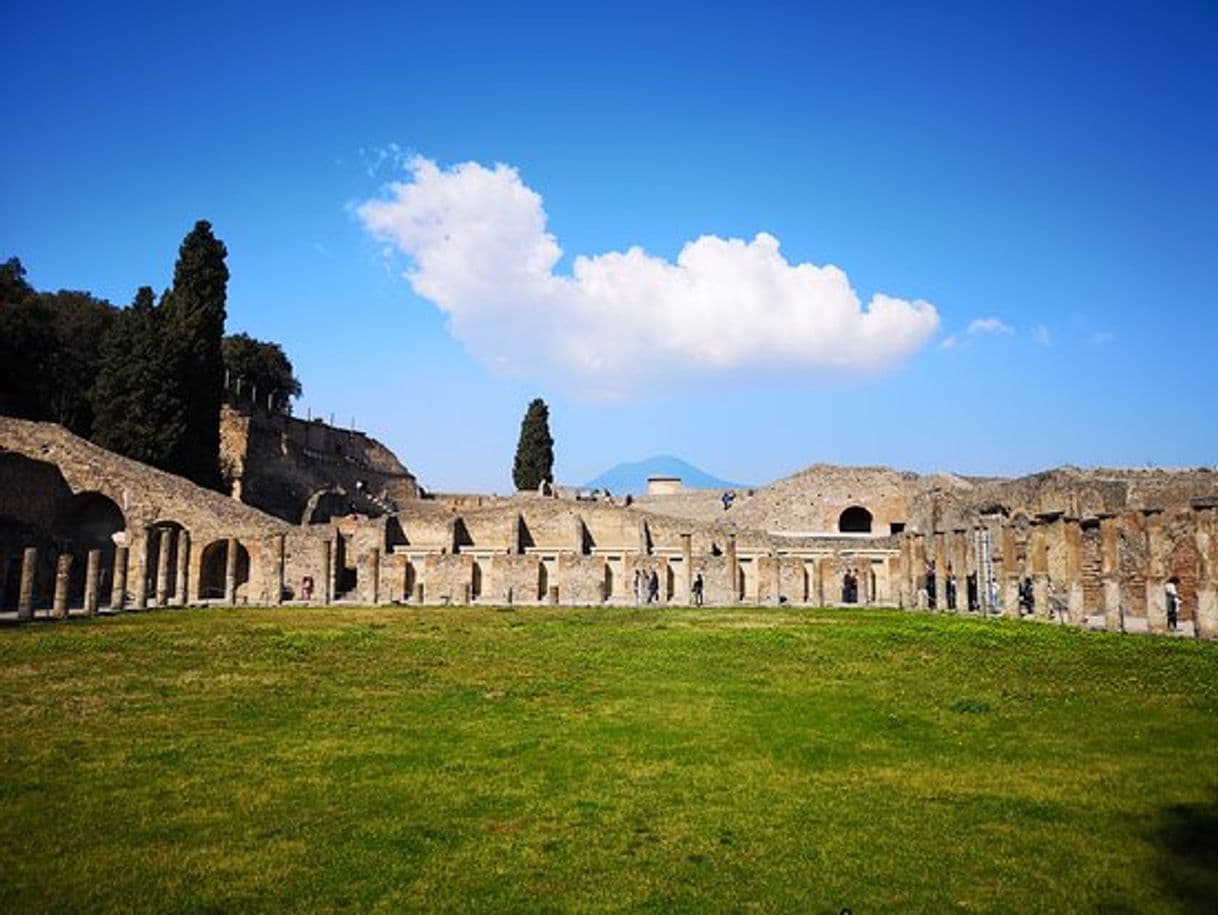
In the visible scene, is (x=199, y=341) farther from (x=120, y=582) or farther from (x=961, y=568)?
(x=961, y=568)

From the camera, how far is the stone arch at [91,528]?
32.6 meters

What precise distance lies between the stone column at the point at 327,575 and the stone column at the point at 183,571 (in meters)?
4.17

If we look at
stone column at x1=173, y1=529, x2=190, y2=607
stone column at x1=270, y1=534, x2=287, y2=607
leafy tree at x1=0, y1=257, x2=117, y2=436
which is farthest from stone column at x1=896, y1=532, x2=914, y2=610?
leafy tree at x1=0, y1=257, x2=117, y2=436

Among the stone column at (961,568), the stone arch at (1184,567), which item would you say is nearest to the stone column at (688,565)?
the stone column at (961,568)

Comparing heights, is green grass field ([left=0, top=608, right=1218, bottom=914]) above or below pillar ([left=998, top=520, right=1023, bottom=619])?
below

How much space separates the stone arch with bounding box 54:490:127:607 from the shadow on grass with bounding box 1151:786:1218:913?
109ft

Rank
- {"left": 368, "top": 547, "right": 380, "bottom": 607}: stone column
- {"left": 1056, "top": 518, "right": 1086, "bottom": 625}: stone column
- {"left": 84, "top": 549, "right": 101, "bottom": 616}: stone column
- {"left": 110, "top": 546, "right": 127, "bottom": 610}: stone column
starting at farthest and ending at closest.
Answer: {"left": 368, "top": 547, "right": 380, "bottom": 607}: stone column, {"left": 110, "top": 546, "right": 127, "bottom": 610}: stone column, {"left": 84, "top": 549, "right": 101, "bottom": 616}: stone column, {"left": 1056, "top": 518, "right": 1086, "bottom": 625}: stone column

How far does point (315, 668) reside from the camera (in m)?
13.7

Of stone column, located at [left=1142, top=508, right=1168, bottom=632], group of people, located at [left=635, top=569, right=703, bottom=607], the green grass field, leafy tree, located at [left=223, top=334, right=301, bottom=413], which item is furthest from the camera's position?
leafy tree, located at [left=223, top=334, right=301, bottom=413]

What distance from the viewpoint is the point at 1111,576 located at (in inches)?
866

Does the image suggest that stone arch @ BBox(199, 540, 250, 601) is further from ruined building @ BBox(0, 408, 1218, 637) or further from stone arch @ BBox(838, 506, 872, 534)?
stone arch @ BBox(838, 506, 872, 534)

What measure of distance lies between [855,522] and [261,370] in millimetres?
38707

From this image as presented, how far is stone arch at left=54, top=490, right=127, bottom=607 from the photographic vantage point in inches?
1282

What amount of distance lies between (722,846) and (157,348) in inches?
1538
